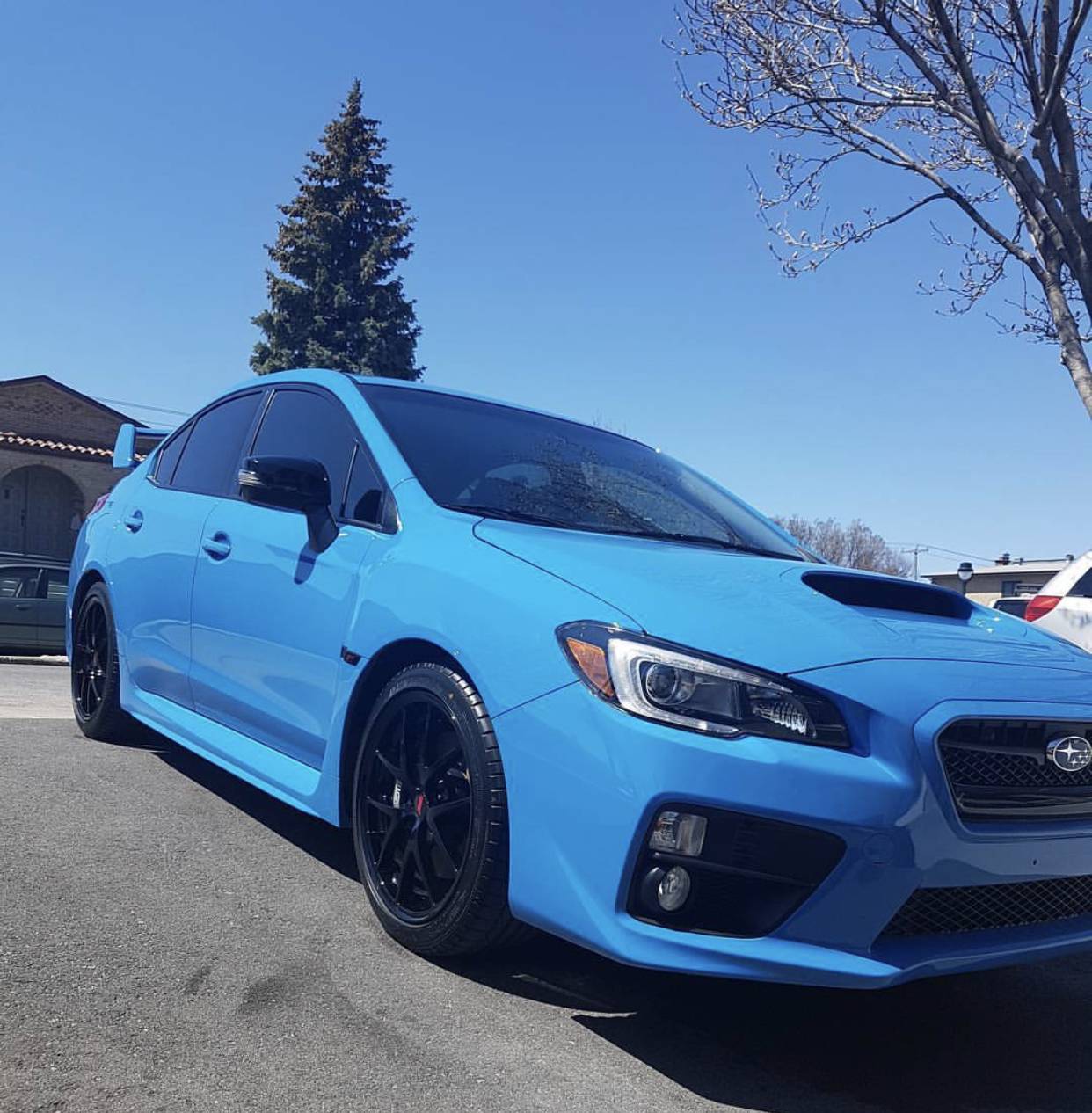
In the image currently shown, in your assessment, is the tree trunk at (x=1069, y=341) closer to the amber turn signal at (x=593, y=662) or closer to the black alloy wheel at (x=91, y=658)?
the black alloy wheel at (x=91, y=658)

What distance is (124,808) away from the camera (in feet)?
13.6

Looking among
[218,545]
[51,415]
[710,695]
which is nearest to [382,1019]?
[710,695]

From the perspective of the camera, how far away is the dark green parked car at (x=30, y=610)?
13234mm

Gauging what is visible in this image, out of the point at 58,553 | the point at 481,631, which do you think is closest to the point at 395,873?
the point at 481,631

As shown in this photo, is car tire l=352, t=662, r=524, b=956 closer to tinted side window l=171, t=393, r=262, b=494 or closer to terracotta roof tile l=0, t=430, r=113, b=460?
tinted side window l=171, t=393, r=262, b=494

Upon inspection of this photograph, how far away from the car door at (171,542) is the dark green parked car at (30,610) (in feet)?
30.4

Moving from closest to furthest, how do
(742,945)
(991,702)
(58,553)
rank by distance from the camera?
(742,945) → (991,702) → (58,553)

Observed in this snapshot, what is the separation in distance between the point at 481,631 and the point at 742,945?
0.93 meters

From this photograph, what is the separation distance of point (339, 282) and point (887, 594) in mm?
30780

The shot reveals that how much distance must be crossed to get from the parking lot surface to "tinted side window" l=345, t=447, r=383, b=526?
1156 mm

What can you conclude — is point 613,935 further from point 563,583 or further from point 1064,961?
point 1064,961

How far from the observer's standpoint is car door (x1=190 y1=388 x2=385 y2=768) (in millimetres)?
3303

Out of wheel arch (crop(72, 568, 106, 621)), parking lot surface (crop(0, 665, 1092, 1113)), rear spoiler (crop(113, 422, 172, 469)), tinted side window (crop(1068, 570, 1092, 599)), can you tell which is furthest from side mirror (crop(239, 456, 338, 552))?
tinted side window (crop(1068, 570, 1092, 599))

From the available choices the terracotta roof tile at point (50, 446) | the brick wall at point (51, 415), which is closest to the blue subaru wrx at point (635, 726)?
the terracotta roof tile at point (50, 446)
